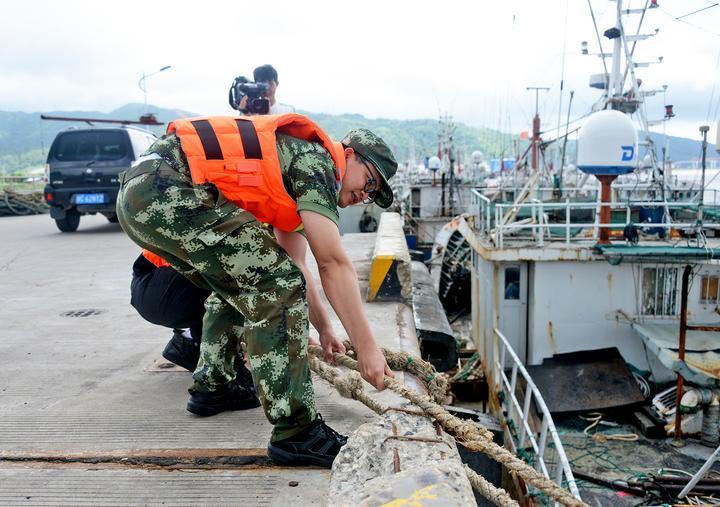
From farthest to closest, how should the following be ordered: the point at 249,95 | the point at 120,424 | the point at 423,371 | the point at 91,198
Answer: the point at 91,198 < the point at 249,95 < the point at 423,371 < the point at 120,424

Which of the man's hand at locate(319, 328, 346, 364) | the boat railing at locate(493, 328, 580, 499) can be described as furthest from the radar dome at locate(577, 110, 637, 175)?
the man's hand at locate(319, 328, 346, 364)

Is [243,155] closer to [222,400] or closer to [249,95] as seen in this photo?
[222,400]

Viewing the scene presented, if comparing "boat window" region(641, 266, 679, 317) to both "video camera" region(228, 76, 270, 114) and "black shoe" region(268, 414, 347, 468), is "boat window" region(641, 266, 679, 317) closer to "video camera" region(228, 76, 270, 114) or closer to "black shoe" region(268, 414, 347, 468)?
"video camera" region(228, 76, 270, 114)

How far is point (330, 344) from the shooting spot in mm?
Result: 2699

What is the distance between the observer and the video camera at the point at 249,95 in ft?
14.0

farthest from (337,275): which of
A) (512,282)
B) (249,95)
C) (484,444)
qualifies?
(512,282)

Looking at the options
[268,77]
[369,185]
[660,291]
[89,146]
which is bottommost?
[660,291]

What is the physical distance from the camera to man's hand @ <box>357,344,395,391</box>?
207 centimetres

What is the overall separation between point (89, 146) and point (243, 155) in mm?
9220

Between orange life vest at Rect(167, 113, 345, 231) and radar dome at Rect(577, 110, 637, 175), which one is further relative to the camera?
radar dome at Rect(577, 110, 637, 175)

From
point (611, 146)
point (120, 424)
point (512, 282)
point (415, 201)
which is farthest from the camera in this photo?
point (415, 201)

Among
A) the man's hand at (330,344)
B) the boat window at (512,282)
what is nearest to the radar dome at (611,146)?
the boat window at (512,282)

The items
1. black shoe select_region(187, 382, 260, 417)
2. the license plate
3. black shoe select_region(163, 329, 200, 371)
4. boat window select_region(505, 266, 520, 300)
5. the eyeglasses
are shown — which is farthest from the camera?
the license plate

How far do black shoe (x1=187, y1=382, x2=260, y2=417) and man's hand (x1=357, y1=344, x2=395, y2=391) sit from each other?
2.57 feet
